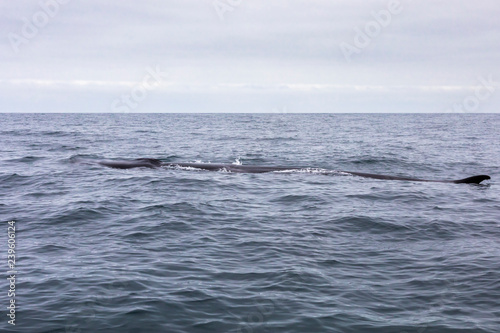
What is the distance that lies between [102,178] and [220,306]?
18085 millimetres

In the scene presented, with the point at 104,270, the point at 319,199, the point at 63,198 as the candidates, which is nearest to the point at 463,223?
the point at 319,199

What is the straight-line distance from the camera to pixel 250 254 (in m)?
13.3

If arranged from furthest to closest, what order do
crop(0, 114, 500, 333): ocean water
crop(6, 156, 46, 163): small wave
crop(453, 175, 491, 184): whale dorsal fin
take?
crop(6, 156, 46, 163): small wave → crop(453, 175, 491, 184): whale dorsal fin → crop(0, 114, 500, 333): ocean water

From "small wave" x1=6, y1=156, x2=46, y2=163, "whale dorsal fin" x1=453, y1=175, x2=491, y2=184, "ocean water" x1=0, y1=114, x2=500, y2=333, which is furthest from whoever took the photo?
"small wave" x1=6, y1=156, x2=46, y2=163

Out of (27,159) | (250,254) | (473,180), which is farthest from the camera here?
(27,159)

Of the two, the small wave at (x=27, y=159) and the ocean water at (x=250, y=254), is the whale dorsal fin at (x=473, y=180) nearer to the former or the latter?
the ocean water at (x=250, y=254)

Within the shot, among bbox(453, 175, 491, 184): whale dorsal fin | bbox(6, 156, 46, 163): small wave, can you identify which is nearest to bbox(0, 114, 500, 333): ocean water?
bbox(453, 175, 491, 184): whale dorsal fin

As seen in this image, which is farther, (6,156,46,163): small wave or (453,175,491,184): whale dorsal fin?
(6,156,46,163): small wave

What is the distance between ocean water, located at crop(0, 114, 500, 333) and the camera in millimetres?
9539

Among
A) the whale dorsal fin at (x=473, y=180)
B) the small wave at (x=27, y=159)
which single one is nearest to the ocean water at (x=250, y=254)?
the whale dorsal fin at (x=473, y=180)

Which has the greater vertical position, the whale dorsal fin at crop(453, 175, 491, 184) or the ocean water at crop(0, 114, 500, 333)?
the whale dorsal fin at crop(453, 175, 491, 184)

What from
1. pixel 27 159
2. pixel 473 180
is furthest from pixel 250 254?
pixel 27 159

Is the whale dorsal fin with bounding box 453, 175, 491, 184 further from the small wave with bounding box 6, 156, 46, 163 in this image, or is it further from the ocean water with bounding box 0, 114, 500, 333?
the small wave with bounding box 6, 156, 46, 163

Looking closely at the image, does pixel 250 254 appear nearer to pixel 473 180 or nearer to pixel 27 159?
pixel 473 180
